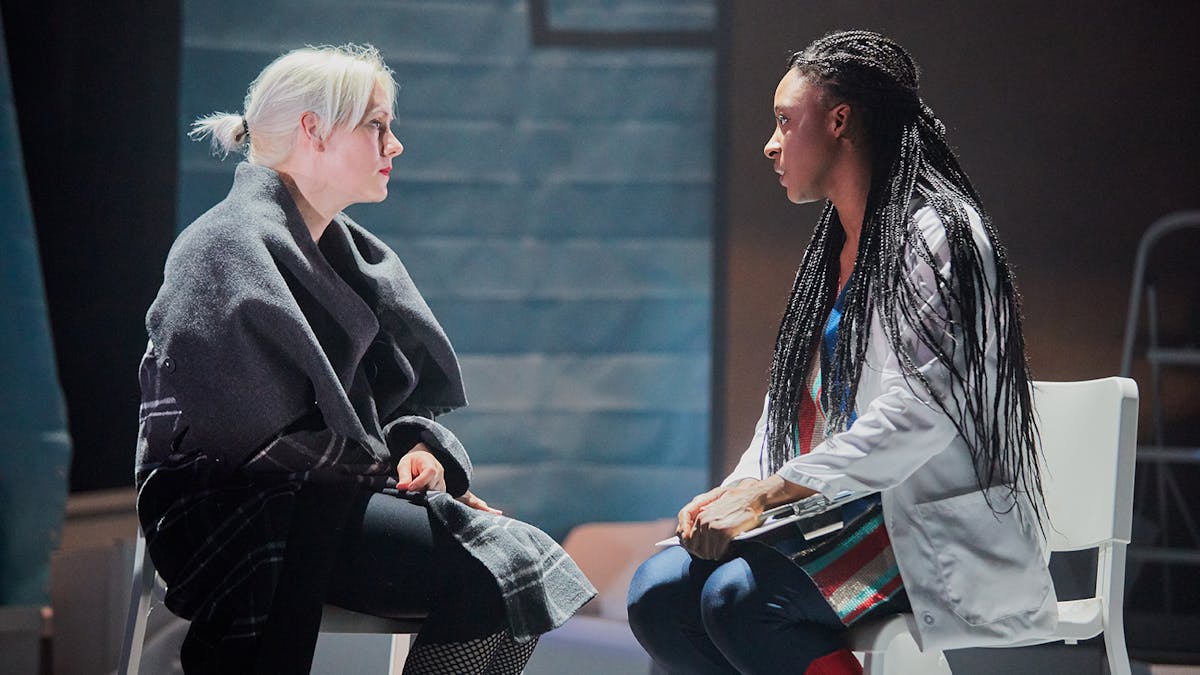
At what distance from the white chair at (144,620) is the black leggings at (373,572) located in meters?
0.03

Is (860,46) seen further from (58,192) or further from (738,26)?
(58,192)

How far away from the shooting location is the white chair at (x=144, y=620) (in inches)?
65.6

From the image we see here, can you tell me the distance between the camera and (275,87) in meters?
1.79

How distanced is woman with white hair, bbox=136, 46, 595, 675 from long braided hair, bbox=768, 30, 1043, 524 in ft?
1.60

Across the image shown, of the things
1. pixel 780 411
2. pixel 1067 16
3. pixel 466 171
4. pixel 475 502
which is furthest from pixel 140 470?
pixel 1067 16

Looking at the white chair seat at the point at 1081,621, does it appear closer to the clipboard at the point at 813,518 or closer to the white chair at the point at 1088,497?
the white chair at the point at 1088,497

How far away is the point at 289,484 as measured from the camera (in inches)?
65.4

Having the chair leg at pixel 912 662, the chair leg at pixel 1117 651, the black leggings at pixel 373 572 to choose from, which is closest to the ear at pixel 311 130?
the black leggings at pixel 373 572

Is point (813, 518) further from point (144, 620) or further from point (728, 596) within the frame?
point (144, 620)

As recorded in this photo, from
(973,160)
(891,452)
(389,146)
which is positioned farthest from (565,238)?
(891,452)

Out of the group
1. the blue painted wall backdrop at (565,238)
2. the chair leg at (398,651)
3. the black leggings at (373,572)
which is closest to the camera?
the black leggings at (373,572)

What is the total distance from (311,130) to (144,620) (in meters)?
0.76

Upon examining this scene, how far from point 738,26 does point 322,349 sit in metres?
1.71

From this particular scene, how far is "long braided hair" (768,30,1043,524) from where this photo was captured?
5.00 feet
